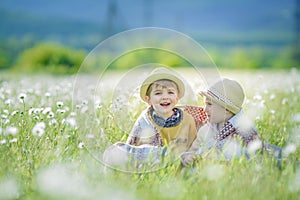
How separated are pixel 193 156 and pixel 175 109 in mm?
573

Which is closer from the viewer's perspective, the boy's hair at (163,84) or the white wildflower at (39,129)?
the white wildflower at (39,129)

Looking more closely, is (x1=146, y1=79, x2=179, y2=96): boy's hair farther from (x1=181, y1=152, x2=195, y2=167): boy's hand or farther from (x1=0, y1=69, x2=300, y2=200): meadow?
(x1=181, y1=152, x2=195, y2=167): boy's hand

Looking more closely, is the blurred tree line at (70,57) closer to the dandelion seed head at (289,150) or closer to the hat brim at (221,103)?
the hat brim at (221,103)

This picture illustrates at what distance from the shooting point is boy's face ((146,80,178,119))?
4.12 metres

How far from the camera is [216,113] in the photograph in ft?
13.7

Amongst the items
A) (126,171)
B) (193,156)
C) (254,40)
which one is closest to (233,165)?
(193,156)

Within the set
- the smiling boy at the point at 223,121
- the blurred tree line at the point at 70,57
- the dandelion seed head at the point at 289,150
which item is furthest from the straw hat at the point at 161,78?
the blurred tree line at the point at 70,57

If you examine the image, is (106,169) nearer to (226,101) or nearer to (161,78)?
(161,78)

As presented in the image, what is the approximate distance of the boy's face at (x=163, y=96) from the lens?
4.12 metres

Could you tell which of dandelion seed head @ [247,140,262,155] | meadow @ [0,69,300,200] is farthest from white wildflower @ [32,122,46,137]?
dandelion seed head @ [247,140,262,155]

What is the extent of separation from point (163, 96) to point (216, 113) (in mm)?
409

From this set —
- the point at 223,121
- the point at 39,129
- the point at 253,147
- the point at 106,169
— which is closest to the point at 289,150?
the point at 253,147

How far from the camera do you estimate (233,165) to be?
138 inches

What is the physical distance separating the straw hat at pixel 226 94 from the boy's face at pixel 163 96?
240mm
